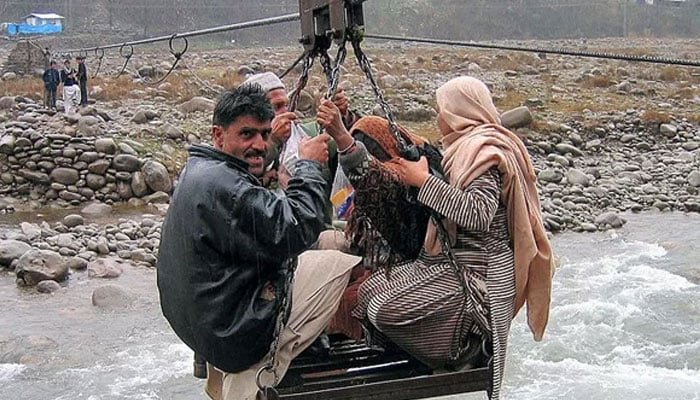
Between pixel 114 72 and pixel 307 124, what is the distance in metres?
22.9

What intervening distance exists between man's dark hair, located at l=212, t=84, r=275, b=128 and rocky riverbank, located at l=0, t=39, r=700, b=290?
24.4ft

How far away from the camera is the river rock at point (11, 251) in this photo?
10.3 metres

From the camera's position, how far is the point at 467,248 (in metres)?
2.99

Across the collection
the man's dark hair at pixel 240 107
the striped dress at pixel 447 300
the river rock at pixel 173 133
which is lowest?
the river rock at pixel 173 133

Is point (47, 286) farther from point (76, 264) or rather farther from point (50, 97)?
point (50, 97)

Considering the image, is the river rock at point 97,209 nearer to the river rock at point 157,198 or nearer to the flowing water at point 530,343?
the river rock at point 157,198

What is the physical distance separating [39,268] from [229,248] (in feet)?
25.6

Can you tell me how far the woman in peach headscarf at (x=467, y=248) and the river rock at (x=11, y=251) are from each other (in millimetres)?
8159

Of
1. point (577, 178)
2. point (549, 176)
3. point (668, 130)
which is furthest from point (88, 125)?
point (668, 130)

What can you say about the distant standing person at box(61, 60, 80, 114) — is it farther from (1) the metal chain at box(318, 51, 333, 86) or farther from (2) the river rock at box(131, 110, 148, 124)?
(1) the metal chain at box(318, 51, 333, 86)

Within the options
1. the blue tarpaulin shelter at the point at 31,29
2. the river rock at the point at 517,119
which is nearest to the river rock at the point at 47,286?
the river rock at the point at 517,119

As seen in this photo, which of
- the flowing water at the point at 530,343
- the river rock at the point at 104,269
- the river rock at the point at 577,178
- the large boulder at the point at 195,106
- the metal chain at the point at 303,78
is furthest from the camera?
the large boulder at the point at 195,106

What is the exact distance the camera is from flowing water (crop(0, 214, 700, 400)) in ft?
24.0

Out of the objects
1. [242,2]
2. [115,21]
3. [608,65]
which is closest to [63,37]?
[115,21]
